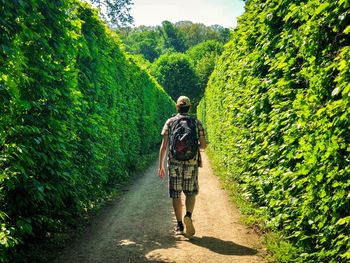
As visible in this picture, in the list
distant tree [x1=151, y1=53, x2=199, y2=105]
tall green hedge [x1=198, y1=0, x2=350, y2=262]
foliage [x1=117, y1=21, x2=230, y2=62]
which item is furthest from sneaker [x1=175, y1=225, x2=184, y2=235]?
foliage [x1=117, y1=21, x2=230, y2=62]

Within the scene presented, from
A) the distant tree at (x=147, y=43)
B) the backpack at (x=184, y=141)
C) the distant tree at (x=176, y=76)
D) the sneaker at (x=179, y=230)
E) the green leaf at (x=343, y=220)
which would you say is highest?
the distant tree at (x=147, y=43)

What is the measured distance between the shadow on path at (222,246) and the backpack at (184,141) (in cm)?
128

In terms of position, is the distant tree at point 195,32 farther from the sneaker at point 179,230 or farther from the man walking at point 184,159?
the sneaker at point 179,230

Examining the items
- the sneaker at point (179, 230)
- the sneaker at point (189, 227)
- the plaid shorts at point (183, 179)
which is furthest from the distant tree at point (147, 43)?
the sneaker at point (189, 227)

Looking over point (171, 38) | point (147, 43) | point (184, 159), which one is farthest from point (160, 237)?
point (147, 43)

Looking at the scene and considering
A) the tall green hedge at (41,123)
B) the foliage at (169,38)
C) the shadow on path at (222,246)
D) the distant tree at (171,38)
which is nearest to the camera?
the tall green hedge at (41,123)

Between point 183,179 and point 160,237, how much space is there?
996 millimetres

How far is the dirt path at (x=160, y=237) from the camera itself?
4586 mm

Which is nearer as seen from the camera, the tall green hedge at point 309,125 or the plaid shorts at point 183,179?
the tall green hedge at point 309,125

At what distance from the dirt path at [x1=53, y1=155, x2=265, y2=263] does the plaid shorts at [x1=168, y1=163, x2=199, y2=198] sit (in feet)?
2.42

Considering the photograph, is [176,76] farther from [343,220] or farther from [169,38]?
[169,38]

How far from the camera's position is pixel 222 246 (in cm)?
494

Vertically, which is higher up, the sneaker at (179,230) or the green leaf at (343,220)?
the green leaf at (343,220)

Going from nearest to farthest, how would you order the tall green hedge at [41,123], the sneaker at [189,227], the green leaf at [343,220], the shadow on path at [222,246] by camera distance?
1. the green leaf at [343,220]
2. the tall green hedge at [41,123]
3. the shadow on path at [222,246]
4. the sneaker at [189,227]
